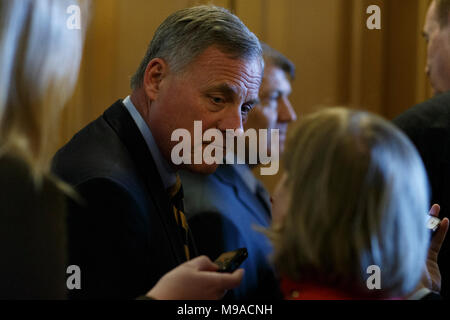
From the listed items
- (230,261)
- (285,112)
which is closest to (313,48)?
(285,112)

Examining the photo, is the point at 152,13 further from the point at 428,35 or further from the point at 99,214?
the point at 99,214

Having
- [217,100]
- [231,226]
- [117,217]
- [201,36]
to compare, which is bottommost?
[231,226]

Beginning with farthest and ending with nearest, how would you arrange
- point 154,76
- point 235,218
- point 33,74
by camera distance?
1. point 235,218
2. point 154,76
3. point 33,74

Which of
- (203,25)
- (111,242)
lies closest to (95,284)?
(111,242)

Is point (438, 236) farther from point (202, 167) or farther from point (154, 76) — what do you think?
point (154, 76)

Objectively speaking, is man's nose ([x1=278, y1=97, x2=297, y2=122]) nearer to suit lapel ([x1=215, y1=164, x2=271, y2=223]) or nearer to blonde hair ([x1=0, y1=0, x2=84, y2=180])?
suit lapel ([x1=215, y1=164, x2=271, y2=223])

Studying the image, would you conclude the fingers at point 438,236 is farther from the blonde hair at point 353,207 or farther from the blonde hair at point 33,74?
the blonde hair at point 33,74

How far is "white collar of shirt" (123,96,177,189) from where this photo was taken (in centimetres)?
142

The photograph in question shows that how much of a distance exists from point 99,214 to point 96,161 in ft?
0.44

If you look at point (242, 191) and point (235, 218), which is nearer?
point (235, 218)

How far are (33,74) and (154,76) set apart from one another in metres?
0.56

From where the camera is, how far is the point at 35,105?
3.01ft

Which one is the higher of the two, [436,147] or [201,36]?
[201,36]

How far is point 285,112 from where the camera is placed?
2.34 meters
